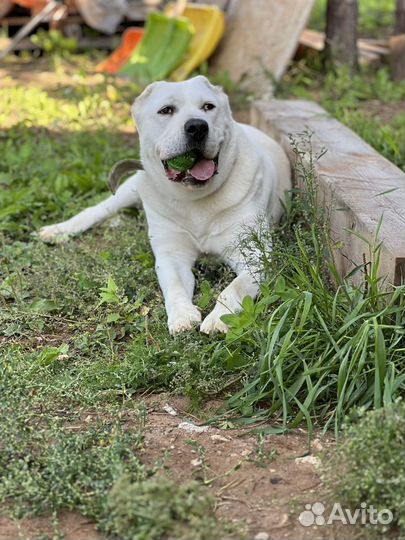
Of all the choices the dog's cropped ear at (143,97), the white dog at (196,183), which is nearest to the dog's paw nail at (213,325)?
the white dog at (196,183)

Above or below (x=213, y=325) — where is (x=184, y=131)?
above

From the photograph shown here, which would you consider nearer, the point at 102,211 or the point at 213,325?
the point at 213,325

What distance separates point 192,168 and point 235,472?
1.78 meters

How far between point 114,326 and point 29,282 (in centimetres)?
67

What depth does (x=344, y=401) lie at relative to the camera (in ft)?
10.2

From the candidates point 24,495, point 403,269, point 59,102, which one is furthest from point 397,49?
point 24,495

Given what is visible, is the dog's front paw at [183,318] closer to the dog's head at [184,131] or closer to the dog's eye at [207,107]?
the dog's head at [184,131]

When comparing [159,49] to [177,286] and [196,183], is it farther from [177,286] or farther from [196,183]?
[177,286]

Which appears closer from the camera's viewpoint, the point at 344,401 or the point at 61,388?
the point at 344,401

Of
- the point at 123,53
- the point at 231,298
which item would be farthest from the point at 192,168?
the point at 123,53

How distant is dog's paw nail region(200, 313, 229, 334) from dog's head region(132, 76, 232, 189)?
0.81 meters

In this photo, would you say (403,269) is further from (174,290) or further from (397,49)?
(397,49)

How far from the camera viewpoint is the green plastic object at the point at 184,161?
4234mm

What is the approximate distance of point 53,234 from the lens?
5.18m
